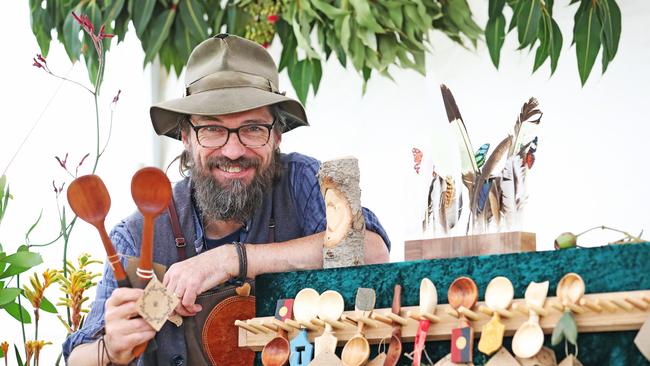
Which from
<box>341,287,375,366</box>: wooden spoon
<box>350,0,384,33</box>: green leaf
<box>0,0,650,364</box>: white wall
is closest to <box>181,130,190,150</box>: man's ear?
<box>341,287,375,366</box>: wooden spoon

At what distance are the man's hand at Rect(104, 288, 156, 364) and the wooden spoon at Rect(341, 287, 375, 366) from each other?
1.23 ft

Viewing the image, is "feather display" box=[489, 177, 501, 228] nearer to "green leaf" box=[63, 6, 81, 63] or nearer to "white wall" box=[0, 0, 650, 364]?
"white wall" box=[0, 0, 650, 364]

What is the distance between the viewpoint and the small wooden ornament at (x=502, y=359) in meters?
1.17

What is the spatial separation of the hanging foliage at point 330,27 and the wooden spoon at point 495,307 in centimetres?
201

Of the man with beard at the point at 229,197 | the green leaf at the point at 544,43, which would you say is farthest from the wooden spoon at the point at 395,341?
the green leaf at the point at 544,43

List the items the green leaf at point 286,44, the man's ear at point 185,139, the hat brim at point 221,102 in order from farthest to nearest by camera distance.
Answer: the green leaf at point 286,44, the man's ear at point 185,139, the hat brim at point 221,102

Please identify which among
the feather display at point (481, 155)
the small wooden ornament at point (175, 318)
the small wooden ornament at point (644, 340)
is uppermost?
the feather display at point (481, 155)

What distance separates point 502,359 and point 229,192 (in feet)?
2.75

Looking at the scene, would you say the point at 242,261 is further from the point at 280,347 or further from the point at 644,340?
the point at 644,340

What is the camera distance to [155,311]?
4.90 feet

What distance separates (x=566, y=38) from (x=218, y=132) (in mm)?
1821

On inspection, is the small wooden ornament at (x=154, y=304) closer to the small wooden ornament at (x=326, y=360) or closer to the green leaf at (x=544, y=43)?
the small wooden ornament at (x=326, y=360)

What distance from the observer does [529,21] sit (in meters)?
3.19

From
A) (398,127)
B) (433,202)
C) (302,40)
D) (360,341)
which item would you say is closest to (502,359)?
(360,341)
